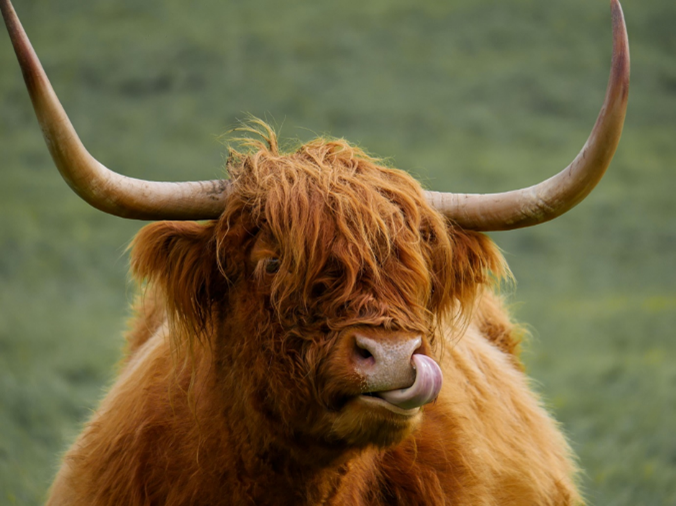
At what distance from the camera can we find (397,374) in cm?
250

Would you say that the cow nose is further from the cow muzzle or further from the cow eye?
the cow eye

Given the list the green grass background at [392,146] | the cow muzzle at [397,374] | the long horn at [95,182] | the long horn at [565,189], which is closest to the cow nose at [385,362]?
the cow muzzle at [397,374]

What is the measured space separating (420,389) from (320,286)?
531mm

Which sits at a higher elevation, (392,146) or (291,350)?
(392,146)

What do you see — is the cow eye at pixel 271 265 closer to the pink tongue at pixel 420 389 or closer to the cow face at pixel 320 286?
the cow face at pixel 320 286

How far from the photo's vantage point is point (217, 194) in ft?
9.89

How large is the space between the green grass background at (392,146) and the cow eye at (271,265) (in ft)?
10.9

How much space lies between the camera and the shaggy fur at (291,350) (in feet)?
9.00

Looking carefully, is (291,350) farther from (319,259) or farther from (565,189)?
(565,189)

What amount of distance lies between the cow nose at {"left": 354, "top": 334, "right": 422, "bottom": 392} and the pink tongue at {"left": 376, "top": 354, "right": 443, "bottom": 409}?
25mm

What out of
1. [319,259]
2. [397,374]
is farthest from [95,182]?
[397,374]

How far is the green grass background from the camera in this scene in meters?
8.69

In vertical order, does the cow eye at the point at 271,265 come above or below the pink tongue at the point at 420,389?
above

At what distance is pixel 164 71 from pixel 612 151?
22.6 m
